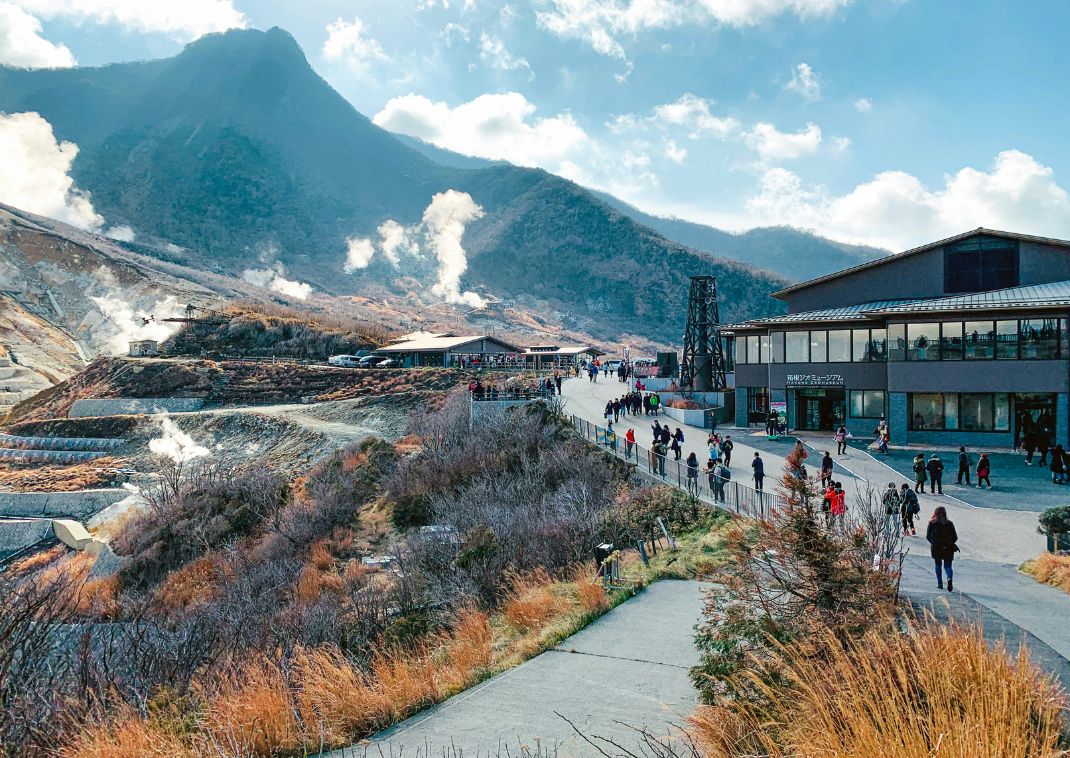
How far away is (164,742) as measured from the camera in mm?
5613

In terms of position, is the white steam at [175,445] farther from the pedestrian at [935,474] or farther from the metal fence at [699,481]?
the pedestrian at [935,474]

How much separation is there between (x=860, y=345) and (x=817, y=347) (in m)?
1.91

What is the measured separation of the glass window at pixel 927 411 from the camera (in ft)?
92.0

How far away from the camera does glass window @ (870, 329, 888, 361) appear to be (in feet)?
102

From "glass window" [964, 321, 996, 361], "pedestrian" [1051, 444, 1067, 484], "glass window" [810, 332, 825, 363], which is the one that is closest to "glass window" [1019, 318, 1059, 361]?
"glass window" [964, 321, 996, 361]

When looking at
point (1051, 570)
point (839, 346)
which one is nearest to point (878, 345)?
point (839, 346)

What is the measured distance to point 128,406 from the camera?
53.9 meters

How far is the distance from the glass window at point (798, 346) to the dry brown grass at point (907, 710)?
1184 inches

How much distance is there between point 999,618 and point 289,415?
44580 millimetres

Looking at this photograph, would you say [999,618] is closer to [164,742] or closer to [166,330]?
[164,742]

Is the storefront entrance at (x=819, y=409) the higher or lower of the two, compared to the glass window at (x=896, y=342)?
lower

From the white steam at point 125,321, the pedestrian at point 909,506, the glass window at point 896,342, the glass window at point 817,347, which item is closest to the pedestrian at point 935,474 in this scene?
the pedestrian at point 909,506

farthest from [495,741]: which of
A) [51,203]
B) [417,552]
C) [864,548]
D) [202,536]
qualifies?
[51,203]

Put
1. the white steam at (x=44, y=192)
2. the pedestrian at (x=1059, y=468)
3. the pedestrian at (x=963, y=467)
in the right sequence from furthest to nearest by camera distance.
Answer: the white steam at (x=44, y=192) → the pedestrian at (x=1059, y=468) → the pedestrian at (x=963, y=467)
